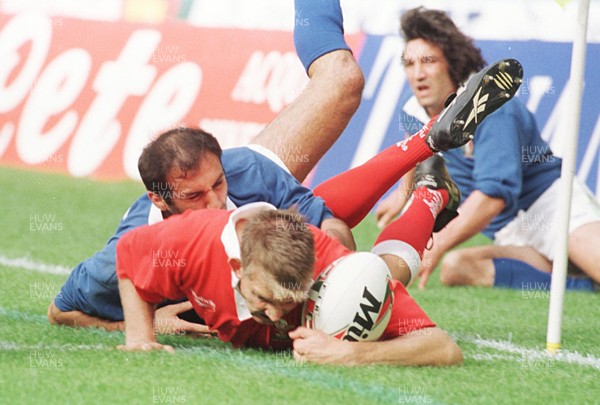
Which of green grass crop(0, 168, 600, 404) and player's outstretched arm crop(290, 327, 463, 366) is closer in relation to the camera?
green grass crop(0, 168, 600, 404)

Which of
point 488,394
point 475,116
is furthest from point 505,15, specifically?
point 488,394

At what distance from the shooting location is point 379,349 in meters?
4.68

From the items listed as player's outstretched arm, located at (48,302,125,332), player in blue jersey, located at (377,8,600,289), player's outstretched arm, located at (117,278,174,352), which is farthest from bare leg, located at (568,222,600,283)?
player's outstretched arm, located at (117,278,174,352)

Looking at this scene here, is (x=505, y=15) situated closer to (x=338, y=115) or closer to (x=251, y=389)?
(x=338, y=115)

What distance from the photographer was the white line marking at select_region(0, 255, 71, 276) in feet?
25.2

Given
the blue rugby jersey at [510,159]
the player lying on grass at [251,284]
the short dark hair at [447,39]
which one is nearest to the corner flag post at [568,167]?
the player lying on grass at [251,284]

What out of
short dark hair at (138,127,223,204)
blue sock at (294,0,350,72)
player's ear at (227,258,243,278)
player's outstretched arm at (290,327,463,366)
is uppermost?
blue sock at (294,0,350,72)

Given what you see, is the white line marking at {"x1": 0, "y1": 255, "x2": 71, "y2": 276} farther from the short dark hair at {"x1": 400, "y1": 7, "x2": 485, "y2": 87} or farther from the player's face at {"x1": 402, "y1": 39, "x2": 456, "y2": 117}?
the short dark hair at {"x1": 400, "y1": 7, "x2": 485, "y2": 87}

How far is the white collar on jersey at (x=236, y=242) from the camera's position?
4.52 metres

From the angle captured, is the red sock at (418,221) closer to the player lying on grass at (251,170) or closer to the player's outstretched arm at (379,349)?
the player lying on grass at (251,170)

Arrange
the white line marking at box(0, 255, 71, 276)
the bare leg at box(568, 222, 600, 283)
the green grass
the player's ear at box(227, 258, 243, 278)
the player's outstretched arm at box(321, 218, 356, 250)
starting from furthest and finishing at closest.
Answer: the bare leg at box(568, 222, 600, 283) < the white line marking at box(0, 255, 71, 276) < the player's outstretched arm at box(321, 218, 356, 250) < the player's ear at box(227, 258, 243, 278) < the green grass

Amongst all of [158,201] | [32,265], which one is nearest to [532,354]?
[158,201]

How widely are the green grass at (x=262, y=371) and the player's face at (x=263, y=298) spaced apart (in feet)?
0.77

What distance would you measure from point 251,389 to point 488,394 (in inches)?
34.9
